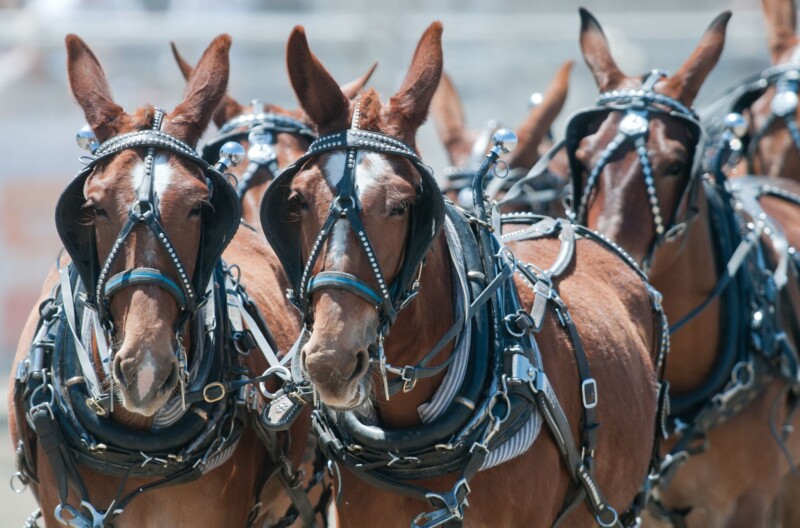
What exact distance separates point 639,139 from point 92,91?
2.07m

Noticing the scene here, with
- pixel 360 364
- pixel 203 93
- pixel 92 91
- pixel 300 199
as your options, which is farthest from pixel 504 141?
pixel 92 91

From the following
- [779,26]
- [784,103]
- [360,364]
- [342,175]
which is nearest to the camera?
[360,364]

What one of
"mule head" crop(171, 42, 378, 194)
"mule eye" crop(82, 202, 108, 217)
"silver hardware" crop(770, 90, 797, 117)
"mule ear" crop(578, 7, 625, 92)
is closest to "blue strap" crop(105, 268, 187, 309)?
"mule eye" crop(82, 202, 108, 217)

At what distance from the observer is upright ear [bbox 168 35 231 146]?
3.68 metres

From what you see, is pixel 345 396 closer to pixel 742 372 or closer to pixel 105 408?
pixel 105 408

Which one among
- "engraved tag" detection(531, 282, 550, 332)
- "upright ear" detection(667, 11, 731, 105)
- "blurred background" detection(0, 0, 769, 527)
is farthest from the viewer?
"blurred background" detection(0, 0, 769, 527)

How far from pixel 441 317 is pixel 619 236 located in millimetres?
1472

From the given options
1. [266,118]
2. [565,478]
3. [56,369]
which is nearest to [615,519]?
[565,478]

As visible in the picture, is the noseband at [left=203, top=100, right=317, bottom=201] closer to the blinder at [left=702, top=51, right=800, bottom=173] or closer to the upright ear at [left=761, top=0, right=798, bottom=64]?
the blinder at [left=702, top=51, right=800, bottom=173]

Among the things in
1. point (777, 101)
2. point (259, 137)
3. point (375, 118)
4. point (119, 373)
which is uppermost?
point (375, 118)

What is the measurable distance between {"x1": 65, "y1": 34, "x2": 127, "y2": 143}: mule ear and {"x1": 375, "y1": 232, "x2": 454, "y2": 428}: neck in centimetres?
103

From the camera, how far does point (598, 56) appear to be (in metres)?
5.12

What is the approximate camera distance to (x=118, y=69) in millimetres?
10211

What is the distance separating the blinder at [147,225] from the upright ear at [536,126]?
3.33m
